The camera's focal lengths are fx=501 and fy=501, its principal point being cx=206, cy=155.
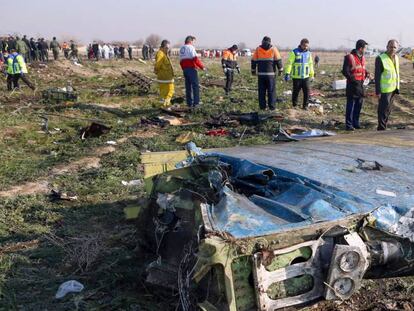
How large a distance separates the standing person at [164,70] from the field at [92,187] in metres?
0.49

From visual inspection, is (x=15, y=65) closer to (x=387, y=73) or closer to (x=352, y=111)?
(x=352, y=111)

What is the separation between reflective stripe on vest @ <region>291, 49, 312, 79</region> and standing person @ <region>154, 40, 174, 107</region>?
2704mm

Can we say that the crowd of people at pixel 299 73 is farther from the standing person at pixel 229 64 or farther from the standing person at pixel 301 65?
the standing person at pixel 229 64

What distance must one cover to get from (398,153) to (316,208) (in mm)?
1430

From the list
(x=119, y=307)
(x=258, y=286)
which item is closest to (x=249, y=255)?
(x=258, y=286)

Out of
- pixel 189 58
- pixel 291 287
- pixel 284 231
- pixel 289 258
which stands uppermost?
pixel 189 58

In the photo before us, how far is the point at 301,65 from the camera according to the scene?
1045 centimetres

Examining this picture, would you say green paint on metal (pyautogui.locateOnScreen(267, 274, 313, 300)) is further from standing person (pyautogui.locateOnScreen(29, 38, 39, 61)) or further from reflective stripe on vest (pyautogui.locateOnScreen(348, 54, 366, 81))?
standing person (pyautogui.locateOnScreen(29, 38, 39, 61))

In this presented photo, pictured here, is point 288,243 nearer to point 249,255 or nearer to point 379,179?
point 249,255

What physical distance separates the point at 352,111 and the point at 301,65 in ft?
5.40

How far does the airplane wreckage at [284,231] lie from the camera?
253cm

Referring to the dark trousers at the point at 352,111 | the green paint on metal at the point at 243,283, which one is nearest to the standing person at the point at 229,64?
the dark trousers at the point at 352,111

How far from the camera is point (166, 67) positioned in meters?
11.1

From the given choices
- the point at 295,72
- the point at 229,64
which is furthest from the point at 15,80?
the point at 295,72
